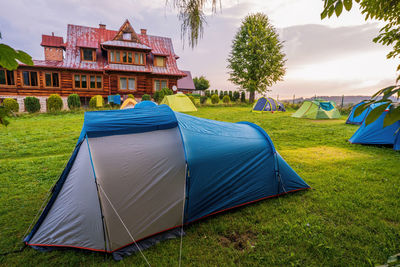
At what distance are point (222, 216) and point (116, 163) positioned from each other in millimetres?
1897

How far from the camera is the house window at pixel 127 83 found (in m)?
20.2

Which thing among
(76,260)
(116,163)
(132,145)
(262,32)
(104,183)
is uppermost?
(262,32)

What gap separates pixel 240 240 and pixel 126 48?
817 inches

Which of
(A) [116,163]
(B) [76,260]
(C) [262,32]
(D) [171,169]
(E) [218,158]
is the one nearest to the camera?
(B) [76,260]

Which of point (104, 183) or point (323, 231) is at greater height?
point (104, 183)

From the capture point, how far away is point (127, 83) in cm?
2038

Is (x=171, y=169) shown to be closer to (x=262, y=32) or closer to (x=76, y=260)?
(x=76, y=260)

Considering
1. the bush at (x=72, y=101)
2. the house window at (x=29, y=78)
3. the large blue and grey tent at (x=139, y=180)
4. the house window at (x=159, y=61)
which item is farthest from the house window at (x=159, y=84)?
the large blue and grey tent at (x=139, y=180)

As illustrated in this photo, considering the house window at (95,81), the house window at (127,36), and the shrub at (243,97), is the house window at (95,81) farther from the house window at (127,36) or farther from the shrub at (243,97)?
the shrub at (243,97)

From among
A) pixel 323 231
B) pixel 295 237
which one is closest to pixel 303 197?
pixel 323 231

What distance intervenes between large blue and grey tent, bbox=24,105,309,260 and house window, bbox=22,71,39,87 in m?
19.7

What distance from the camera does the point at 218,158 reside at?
3439 mm

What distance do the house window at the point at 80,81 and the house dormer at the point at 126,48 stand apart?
2.73 meters

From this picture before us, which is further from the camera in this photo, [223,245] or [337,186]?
[337,186]
